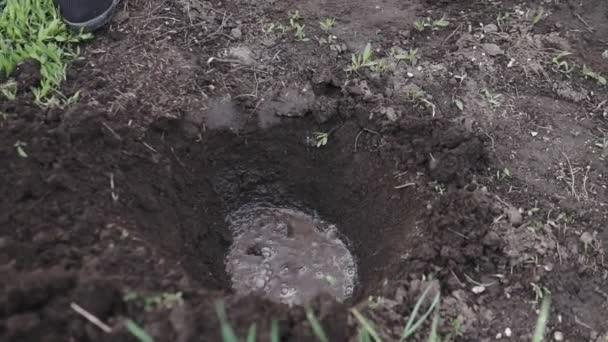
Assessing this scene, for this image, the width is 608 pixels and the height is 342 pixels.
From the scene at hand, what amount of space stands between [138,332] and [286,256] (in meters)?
1.32

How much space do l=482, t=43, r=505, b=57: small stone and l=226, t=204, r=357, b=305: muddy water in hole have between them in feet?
3.95

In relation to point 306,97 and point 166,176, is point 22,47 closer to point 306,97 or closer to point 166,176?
point 166,176

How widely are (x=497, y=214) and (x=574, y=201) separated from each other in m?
0.37

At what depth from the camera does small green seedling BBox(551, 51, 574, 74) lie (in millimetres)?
2902

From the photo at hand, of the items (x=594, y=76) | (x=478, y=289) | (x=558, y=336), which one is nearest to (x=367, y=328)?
(x=478, y=289)

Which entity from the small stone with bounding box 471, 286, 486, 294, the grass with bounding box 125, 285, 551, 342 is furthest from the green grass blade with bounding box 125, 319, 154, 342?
the small stone with bounding box 471, 286, 486, 294

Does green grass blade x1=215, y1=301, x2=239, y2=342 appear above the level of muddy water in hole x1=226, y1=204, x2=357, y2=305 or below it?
above

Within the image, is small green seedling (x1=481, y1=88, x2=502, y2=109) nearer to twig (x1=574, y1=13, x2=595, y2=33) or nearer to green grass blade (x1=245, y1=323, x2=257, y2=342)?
twig (x1=574, y1=13, x2=595, y2=33)

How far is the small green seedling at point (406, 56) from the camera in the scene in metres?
2.87

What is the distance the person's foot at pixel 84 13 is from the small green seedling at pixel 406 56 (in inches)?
56.7

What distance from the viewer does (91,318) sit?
66.3 inches

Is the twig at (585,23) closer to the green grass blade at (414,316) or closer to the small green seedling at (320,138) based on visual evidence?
the small green seedling at (320,138)

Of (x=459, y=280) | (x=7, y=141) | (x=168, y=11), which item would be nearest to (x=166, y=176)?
(x=7, y=141)

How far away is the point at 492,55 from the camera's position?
9.59 feet
